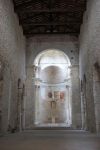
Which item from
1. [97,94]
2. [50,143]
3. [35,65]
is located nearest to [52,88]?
[35,65]

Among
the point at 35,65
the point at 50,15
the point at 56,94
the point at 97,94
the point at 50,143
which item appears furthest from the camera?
the point at 56,94

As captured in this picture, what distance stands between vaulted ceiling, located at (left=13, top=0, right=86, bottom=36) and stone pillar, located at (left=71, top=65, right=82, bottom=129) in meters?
3.48

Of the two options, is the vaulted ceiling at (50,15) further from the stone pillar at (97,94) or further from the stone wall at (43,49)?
the stone pillar at (97,94)

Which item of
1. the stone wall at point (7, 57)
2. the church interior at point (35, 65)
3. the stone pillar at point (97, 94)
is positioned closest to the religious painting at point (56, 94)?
the church interior at point (35, 65)

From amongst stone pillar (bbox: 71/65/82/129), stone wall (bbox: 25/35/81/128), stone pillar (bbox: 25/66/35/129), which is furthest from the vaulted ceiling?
stone pillar (bbox: 71/65/82/129)

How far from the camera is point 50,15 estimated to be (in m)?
15.6

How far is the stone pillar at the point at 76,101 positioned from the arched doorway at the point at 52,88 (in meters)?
6.88

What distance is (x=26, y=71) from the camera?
59.1 ft

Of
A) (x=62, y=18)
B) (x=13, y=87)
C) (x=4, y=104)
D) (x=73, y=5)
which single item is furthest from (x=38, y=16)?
(x=4, y=104)

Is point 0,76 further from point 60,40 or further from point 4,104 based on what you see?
point 60,40

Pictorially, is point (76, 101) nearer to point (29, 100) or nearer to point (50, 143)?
point (29, 100)

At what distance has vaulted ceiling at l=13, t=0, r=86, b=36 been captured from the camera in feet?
44.5

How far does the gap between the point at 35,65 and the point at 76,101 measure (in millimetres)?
4696

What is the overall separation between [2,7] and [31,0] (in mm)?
3318
